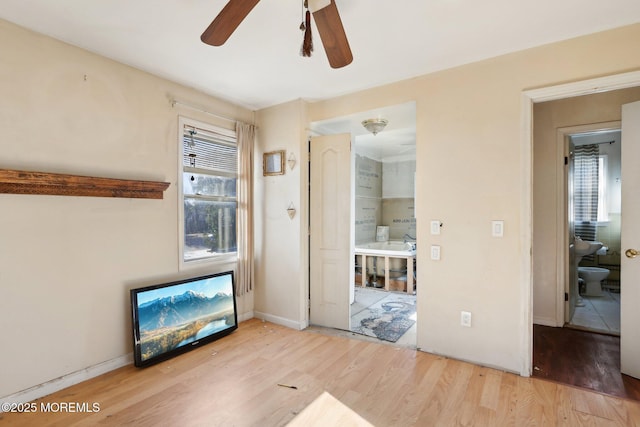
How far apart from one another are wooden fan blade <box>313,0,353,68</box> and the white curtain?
6.63ft

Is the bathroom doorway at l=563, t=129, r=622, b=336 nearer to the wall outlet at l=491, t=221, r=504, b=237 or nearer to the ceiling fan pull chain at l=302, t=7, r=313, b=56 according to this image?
the wall outlet at l=491, t=221, r=504, b=237

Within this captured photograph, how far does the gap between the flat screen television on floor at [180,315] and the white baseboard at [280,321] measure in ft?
1.53

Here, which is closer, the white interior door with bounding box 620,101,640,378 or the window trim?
the white interior door with bounding box 620,101,640,378

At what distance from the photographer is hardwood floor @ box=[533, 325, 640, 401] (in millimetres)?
2301

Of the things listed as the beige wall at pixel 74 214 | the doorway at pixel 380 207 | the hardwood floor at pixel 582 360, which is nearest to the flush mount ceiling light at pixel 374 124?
the doorway at pixel 380 207

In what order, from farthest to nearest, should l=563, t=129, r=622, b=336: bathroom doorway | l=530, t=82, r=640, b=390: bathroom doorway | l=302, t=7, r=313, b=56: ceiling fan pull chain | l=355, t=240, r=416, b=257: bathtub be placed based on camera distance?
l=355, t=240, r=416, b=257: bathtub, l=563, t=129, r=622, b=336: bathroom doorway, l=530, t=82, r=640, b=390: bathroom doorway, l=302, t=7, r=313, b=56: ceiling fan pull chain

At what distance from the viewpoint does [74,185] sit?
2281 millimetres

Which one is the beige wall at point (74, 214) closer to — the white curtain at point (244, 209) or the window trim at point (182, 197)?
the window trim at point (182, 197)

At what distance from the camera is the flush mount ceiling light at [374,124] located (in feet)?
11.6

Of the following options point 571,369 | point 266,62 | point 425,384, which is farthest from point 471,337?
point 266,62

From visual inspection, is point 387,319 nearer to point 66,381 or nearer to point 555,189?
point 555,189

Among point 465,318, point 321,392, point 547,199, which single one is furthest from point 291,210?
point 547,199

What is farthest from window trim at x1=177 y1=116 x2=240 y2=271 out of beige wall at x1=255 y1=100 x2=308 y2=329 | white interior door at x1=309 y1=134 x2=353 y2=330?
white interior door at x1=309 y1=134 x2=353 y2=330

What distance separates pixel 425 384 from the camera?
92.2 inches
